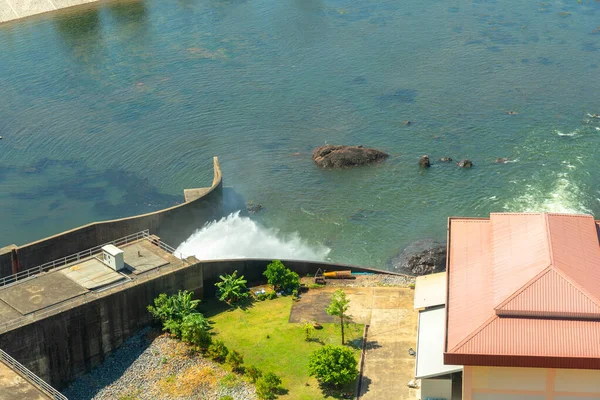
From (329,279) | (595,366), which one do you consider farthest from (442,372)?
(329,279)

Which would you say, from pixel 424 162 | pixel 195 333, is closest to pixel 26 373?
pixel 195 333

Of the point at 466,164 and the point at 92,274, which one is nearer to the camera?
the point at 92,274

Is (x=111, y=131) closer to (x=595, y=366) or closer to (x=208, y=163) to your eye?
(x=208, y=163)

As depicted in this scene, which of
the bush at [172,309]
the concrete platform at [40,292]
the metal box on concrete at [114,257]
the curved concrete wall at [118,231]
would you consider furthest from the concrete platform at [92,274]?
the curved concrete wall at [118,231]

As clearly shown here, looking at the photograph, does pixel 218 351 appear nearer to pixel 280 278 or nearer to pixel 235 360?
pixel 235 360

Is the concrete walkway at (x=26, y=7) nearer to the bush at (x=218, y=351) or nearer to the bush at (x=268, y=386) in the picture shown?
the bush at (x=218, y=351)
